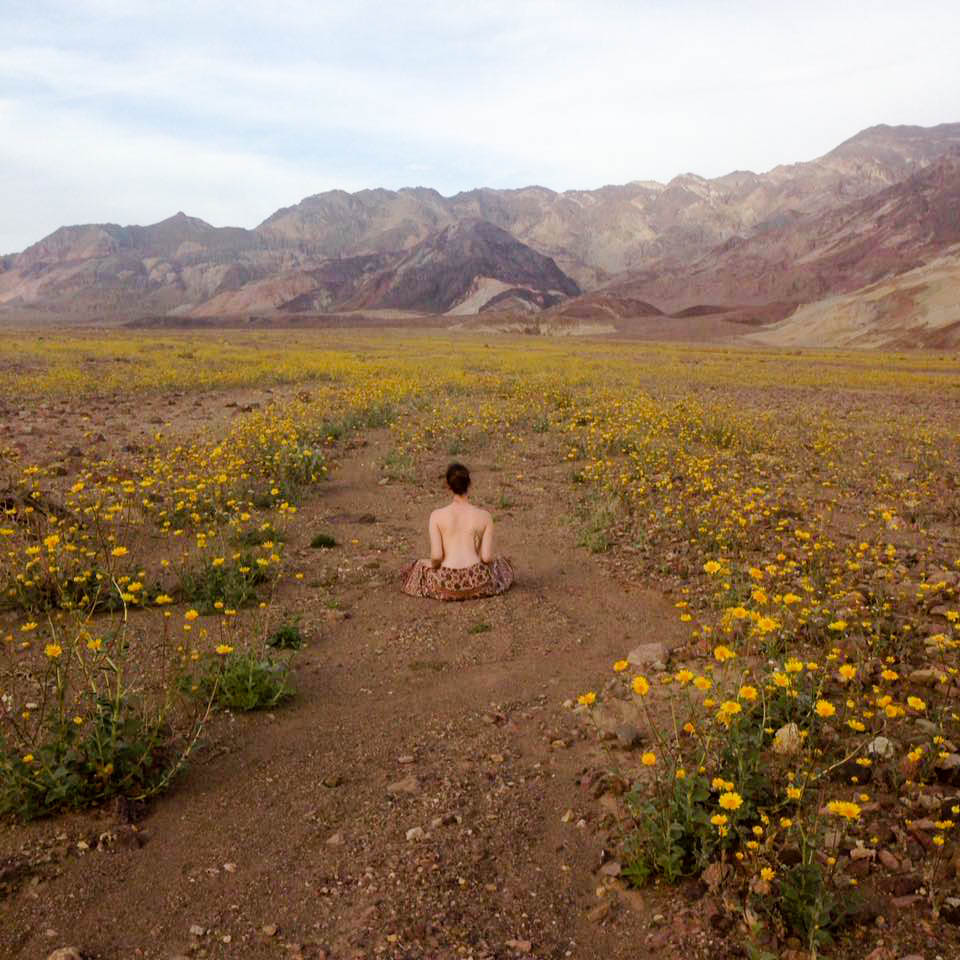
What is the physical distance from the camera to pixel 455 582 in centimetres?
641

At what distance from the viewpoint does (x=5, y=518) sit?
6.71m

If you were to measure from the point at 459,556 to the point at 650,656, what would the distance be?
74.6 inches

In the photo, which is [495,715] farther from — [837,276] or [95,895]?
[837,276]

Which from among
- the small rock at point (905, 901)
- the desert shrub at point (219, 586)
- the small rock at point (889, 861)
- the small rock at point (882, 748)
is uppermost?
the desert shrub at point (219, 586)

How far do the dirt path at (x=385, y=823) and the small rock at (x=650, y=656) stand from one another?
21 cm

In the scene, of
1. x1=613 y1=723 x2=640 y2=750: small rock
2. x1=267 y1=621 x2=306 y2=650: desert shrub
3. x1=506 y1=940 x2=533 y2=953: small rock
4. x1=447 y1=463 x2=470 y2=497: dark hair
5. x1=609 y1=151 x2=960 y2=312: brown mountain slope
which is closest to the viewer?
x1=506 y1=940 x2=533 y2=953: small rock

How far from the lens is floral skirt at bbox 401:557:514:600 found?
21.0ft

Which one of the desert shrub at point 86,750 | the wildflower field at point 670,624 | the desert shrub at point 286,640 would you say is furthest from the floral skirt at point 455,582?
the desert shrub at point 86,750

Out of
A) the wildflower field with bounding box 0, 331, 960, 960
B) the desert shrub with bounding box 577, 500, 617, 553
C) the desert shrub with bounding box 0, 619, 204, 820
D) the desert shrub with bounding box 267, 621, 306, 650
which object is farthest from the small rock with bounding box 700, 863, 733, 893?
the desert shrub with bounding box 577, 500, 617, 553

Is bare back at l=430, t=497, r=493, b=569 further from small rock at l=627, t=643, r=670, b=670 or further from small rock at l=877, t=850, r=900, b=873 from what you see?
small rock at l=877, t=850, r=900, b=873

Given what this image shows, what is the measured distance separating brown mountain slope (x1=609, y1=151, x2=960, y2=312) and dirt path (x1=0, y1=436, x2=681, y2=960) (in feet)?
362

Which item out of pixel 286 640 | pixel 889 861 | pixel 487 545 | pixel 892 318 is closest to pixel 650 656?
pixel 487 545

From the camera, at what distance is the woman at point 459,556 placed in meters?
6.40

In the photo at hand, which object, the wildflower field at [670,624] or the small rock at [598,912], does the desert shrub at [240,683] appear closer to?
the wildflower field at [670,624]
